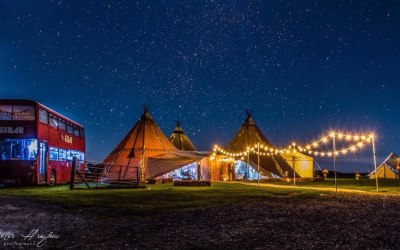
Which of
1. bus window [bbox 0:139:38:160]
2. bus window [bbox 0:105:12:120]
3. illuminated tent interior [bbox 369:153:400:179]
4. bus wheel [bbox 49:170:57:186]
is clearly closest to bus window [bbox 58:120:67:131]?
bus wheel [bbox 49:170:57:186]

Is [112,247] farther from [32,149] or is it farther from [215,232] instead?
[32,149]

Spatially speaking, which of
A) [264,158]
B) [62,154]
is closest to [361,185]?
[264,158]

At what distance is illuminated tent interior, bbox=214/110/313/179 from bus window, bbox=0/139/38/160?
1770cm

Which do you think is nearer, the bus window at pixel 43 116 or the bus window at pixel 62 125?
the bus window at pixel 43 116

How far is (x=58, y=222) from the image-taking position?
812 cm

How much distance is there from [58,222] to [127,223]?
153 centimetres

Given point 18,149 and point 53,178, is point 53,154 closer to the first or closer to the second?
point 53,178

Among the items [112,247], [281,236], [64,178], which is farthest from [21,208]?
[64,178]

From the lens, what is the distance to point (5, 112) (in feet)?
66.1

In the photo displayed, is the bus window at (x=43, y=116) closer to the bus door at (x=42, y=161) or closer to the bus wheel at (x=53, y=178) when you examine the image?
the bus door at (x=42, y=161)

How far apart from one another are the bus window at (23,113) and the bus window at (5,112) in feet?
0.69

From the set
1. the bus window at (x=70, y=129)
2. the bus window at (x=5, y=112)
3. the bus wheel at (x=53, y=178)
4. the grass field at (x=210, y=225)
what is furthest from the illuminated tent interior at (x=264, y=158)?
the grass field at (x=210, y=225)


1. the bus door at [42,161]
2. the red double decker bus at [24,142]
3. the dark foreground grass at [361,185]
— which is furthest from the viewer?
the bus door at [42,161]

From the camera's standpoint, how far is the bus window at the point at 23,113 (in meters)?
20.1
